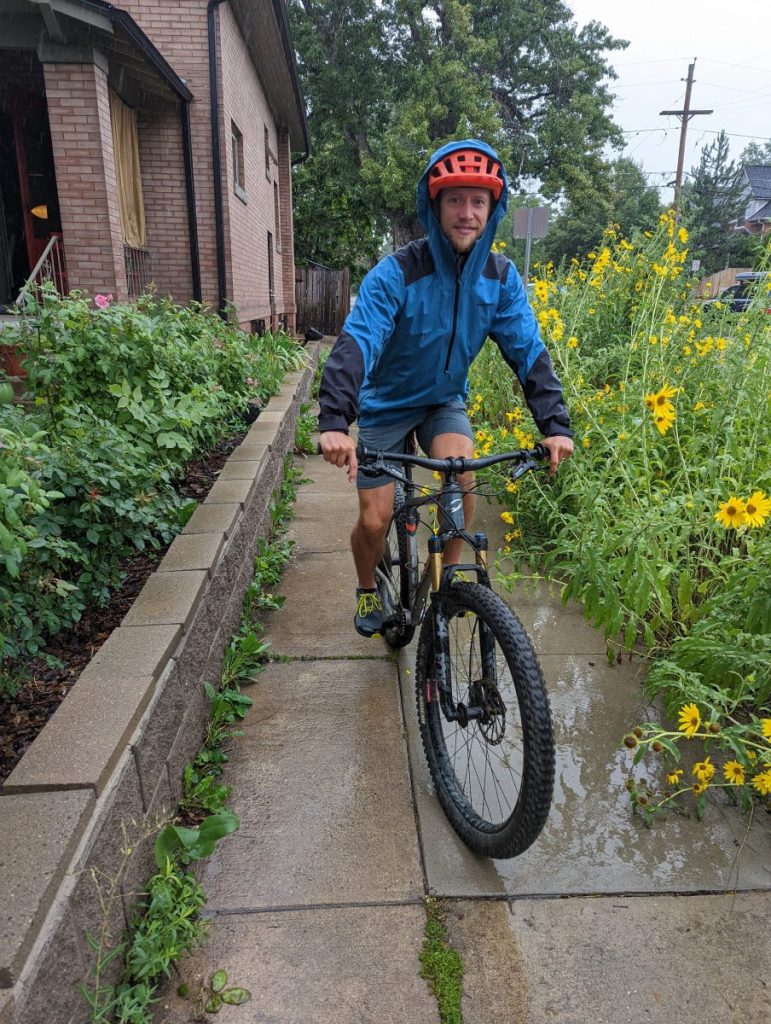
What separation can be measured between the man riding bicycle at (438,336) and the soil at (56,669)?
1.02m

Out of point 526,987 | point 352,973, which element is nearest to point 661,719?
point 526,987

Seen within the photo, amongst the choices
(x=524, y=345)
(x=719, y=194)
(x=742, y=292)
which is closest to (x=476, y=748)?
(x=524, y=345)

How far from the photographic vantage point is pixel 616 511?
12.6 ft

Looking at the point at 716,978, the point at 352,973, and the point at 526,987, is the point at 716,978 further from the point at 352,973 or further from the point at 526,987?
the point at 352,973

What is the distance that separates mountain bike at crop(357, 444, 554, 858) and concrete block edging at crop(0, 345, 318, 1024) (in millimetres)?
805

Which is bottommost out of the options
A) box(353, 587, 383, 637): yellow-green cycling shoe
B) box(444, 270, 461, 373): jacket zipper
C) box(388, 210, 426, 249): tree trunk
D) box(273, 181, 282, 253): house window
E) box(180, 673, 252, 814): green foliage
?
box(180, 673, 252, 814): green foliage

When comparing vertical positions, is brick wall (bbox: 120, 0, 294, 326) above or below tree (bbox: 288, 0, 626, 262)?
below

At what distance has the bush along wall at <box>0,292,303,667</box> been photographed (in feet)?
7.59

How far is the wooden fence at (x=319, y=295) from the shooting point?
21.1 m

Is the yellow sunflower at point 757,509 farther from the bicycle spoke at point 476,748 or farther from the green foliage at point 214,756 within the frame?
the green foliage at point 214,756

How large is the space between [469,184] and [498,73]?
3040cm

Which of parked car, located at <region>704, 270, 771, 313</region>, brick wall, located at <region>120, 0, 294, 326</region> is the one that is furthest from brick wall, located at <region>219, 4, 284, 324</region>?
parked car, located at <region>704, 270, 771, 313</region>

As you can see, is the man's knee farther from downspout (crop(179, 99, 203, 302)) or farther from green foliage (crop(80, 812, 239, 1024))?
downspout (crop(179, 99, 203, 302))

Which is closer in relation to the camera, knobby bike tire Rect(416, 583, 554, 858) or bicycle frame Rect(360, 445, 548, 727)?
knobby bike tire Rect(416, 583, 554, 858)
